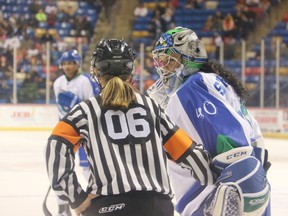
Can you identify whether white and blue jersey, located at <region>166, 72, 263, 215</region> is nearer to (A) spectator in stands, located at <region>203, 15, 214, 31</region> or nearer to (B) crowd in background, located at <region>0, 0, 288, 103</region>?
(B) crowd in background, located at <region>0, 0, 288, 103</region>

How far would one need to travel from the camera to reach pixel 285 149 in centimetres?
952

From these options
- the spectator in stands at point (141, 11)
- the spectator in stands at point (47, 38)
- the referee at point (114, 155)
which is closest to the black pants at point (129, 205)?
the referee at point (114, 155)

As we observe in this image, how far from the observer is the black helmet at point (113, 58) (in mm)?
1920

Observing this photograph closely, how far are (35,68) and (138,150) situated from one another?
36.4 feet

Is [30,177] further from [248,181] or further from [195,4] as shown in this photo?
[195,4]

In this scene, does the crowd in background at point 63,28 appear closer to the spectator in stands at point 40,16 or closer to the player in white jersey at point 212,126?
the spectator in stands at point 40,16

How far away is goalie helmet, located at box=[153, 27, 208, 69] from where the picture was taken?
2201 mm

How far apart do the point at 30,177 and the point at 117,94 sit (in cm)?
463

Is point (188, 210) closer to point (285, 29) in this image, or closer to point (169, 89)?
point (169, 89)

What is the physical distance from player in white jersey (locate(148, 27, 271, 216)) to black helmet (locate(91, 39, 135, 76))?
25cm

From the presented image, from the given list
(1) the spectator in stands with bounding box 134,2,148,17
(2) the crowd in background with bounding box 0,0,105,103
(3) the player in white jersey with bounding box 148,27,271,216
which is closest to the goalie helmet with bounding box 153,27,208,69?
(3) the player in white jersey with bounding box 148,27,271,216

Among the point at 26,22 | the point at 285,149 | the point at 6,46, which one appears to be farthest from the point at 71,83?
the point at 26,22

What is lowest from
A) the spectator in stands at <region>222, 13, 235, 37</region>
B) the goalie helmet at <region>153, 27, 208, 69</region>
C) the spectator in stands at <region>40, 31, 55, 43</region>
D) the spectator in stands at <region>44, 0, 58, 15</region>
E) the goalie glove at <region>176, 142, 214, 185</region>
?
the spectator in stands at <region>40, 31, 55, 43</region>

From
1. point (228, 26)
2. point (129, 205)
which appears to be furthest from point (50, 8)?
point (129, 205)
